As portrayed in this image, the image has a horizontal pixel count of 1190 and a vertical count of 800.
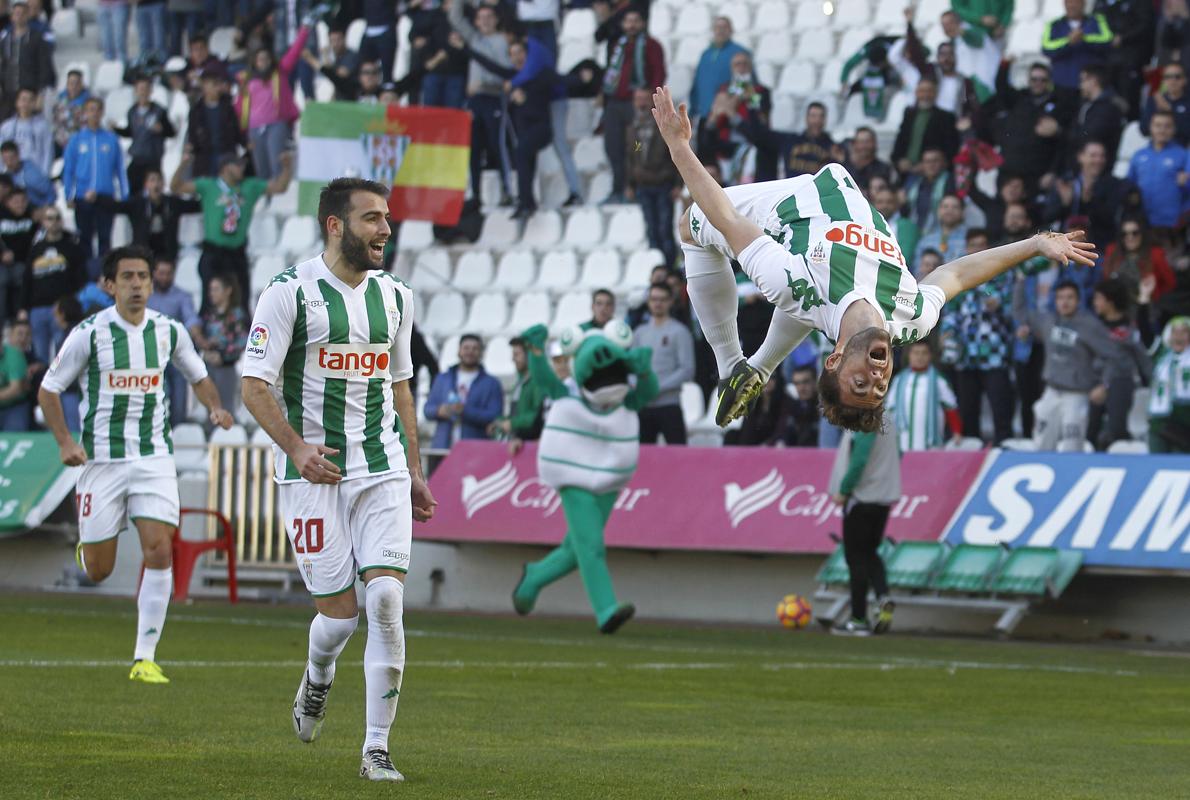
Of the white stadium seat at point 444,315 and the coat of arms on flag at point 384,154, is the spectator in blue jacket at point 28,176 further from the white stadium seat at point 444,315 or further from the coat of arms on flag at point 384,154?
the white stadium seat at point 444,315

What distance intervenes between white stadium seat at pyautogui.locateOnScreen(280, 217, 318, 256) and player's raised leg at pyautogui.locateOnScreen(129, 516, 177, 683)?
13.1 metres

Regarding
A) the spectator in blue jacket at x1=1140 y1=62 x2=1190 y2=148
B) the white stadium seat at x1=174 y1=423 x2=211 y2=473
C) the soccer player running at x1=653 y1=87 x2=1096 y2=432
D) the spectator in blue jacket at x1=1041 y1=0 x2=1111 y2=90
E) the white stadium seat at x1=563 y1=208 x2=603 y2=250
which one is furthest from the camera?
the white stadium seat at x1=563 y1=208 x2=603 y2=250

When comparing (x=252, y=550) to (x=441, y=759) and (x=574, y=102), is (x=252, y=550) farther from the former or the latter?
(x=441, y=759)

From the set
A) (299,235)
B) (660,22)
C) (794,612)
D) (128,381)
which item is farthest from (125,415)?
(660,22)

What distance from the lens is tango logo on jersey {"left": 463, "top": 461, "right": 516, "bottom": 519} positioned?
19.6 meters

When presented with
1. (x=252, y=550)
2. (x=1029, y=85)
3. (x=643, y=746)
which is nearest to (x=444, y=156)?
(x=252, y=550)

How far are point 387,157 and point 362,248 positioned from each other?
48.9ft

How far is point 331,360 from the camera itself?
28.4 ft

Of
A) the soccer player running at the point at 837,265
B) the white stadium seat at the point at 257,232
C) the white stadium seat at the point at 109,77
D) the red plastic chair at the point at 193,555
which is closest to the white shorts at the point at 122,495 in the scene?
the soccer player running at the point at 837,265

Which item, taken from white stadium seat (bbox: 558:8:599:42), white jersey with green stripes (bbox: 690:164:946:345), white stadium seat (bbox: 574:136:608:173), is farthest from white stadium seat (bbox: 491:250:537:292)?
white jersey with green stripes (bbox: 690:164:946:345)

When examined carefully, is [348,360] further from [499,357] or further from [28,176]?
[28,176]

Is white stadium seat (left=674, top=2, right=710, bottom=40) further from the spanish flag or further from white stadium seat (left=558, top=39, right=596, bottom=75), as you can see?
the spanish flag

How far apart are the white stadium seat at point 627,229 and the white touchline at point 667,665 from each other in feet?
30.4

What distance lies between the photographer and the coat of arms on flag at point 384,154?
23.0 meters
